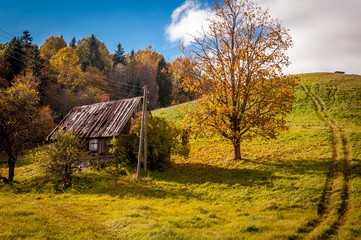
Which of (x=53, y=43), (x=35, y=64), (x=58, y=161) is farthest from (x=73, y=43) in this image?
(x=58, y=161)

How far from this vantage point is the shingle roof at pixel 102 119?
24.8m

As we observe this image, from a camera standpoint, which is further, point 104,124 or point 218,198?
point 104,124

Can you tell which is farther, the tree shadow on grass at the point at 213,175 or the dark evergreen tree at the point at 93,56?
the dark evergreen tree at the point at 93,56

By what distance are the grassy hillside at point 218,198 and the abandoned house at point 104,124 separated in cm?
419

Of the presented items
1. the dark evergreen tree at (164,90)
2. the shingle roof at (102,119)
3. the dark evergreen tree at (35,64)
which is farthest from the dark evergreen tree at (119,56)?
the shingle roof at (102,119)

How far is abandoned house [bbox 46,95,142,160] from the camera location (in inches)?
974

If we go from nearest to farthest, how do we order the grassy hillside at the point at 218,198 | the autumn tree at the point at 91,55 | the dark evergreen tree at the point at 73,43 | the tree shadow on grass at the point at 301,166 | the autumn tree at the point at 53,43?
the grassy hillside at the point at 218,198 → the tree shadow on grass at the point at 301,166 → the autumn tree at the point at 53,43 → the autumn tree at the point at 91,55 → the dark evergreen tree at the point at 73,43

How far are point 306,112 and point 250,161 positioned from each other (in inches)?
894

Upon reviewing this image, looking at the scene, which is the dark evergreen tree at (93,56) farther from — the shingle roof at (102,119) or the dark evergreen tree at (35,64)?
the shingle roof at (102,119)

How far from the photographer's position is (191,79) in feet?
63.7

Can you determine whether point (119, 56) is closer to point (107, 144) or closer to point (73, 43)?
point (73, 43)

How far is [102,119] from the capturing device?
2697 cm

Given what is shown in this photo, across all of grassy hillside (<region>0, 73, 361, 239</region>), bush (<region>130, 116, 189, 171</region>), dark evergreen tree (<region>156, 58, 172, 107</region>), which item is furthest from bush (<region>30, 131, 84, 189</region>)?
dark evergreen tree (<region>156, 58, 172, 107</region>)

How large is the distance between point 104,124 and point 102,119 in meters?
1.23
